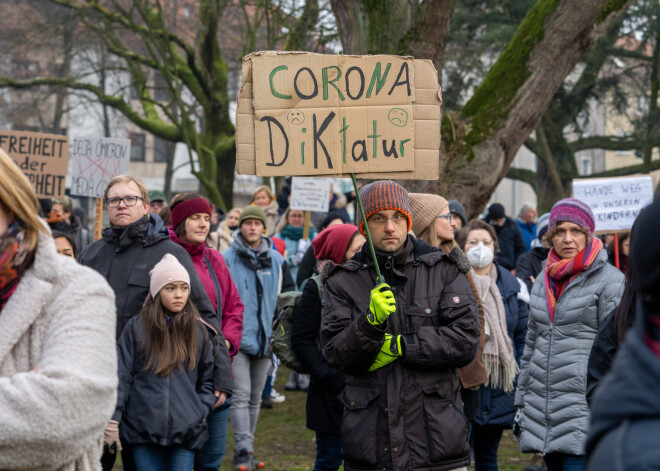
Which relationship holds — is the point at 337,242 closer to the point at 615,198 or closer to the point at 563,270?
the point at 563,270

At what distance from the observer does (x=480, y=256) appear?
20.6 feet

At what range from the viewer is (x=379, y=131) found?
460 centimetres

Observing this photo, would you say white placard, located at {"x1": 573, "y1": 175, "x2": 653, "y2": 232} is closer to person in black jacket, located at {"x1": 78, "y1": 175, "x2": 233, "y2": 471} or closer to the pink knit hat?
person in black jacket, located at {"x1": 78, "y1": 175, "x2": 233, "y2": 471}

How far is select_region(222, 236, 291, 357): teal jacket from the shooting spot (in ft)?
24.4

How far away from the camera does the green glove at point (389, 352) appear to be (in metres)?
4.07

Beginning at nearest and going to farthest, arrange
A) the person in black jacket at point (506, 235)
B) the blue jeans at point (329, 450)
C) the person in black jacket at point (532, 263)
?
the blue jeans at point (329, 450) → the person in black jacket at point (532, 263) → the person in black jacket at point (506, 235)

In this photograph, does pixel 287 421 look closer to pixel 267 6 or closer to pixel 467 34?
pixel 267 6

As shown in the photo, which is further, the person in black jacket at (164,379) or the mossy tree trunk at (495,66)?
the mossy tree trunk at (495,66)

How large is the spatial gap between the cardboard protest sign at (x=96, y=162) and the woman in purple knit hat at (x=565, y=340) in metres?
5.02

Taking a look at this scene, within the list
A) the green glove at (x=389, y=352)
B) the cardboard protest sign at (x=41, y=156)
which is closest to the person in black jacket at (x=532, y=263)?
the cardboard protest sign at (x=41, y=156)

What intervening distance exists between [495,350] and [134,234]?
248 centimetres

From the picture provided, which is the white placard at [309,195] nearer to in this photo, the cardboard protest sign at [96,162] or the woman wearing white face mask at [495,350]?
the cardboard protest sign at [96,162]

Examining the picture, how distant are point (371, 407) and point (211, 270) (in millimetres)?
2482

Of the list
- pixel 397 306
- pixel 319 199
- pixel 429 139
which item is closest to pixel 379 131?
pixel 429 139
